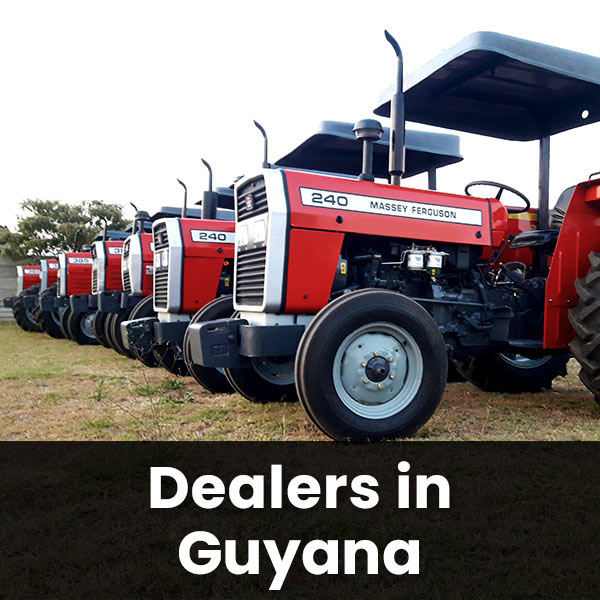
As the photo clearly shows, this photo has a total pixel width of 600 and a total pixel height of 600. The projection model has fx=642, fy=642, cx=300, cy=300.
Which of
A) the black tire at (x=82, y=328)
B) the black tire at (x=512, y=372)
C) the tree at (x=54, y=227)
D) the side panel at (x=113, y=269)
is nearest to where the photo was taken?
the black tire at (x=512, y=372)

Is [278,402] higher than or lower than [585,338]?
lower

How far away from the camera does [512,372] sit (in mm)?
5059

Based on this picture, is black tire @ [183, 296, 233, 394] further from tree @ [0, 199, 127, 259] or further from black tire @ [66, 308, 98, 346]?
tree @ [0, 199, 127, 259]

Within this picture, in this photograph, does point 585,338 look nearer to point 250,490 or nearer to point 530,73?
point 530,73

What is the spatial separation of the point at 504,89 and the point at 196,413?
305cm

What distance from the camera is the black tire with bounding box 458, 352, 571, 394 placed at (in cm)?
508

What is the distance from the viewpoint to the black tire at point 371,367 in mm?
3150

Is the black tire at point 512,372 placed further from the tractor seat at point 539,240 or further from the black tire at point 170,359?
the black tire at point 170,359

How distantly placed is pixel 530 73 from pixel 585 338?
173 cm

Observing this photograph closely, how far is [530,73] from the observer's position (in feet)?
13.5

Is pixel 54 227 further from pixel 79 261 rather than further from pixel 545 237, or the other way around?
pixel 545 237

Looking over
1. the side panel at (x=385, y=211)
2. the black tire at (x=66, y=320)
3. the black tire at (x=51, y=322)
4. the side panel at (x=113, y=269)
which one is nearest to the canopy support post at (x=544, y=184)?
the side panel at (x=385, y=211)

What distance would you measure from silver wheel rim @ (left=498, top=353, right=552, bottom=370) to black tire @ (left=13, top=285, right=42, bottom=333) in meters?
11.3

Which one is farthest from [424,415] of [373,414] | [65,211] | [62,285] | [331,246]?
[65,211]
